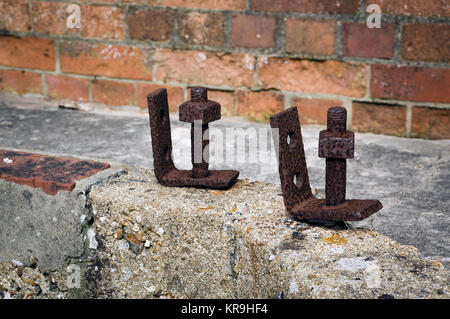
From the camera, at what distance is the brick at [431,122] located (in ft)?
8.74

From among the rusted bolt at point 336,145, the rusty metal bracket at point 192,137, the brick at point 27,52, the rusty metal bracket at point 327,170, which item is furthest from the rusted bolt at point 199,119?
the brick at point 27,52

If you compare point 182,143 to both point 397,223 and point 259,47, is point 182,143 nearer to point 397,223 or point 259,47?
point 259,47

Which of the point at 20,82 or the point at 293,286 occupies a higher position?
the point at 20,82

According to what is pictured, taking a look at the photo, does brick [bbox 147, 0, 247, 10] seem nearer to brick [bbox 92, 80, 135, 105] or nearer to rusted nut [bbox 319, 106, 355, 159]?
brick [bbox 92, 80, 135, 105]

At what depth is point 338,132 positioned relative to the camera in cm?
147

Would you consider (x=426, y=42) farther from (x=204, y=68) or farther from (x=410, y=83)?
(x=204, y=68)

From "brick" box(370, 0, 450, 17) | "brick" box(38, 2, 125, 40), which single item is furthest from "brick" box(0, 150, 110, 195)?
"brick" box(370, 0, 450, 17)

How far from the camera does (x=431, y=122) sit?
2.68 meters

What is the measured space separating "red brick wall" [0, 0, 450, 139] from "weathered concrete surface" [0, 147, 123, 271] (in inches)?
48.7

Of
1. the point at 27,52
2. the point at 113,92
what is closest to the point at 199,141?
the point at 113,92

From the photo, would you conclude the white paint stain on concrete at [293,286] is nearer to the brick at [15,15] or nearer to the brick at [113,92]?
the brick at [113,92]

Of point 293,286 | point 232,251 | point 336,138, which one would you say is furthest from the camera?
point 232,251

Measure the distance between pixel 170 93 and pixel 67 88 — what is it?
60cm

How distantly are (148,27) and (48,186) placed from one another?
1.48 meters
